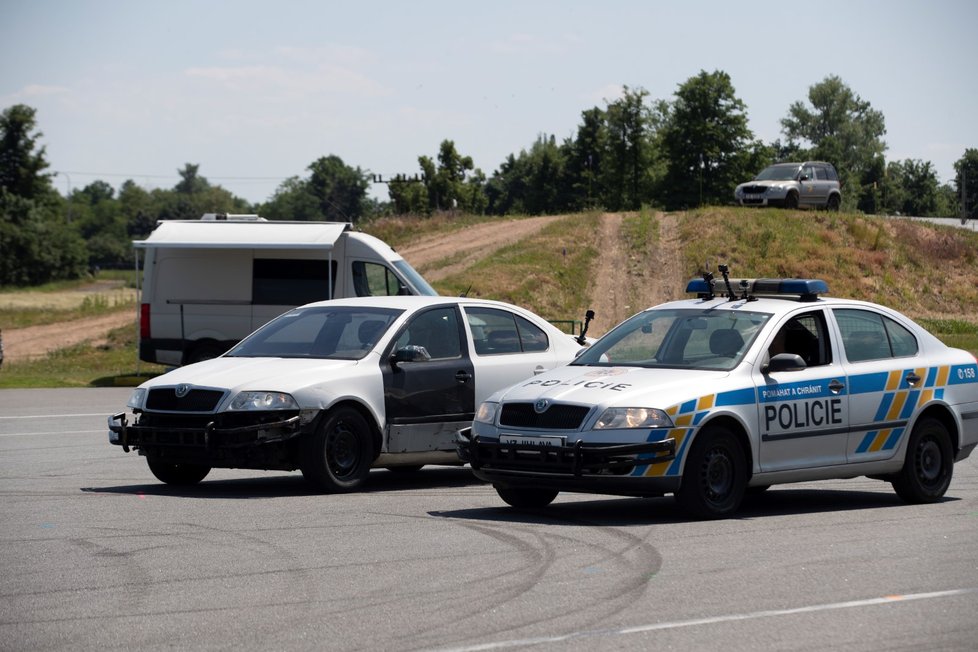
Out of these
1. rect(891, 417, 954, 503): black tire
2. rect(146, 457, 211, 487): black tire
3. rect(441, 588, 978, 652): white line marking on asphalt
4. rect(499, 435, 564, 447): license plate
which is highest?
rect(499, 435, 564, 447): license plate

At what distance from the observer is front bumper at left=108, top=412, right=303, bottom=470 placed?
1058 cm

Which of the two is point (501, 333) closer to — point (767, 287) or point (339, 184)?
point (767, 287)

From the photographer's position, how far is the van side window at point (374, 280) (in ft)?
77.7

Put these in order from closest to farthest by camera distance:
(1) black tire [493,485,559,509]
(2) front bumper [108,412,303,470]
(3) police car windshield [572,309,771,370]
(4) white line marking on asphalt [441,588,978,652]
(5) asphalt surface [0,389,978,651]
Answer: (4) white line marking on asphalt [441,588,978,652], (5) asphalt surface [0,389,978,651], (3) police car windshield [572,309,771,370], (1) black tire [493,485,559,509], (2) front bumper [108,412,303,470]

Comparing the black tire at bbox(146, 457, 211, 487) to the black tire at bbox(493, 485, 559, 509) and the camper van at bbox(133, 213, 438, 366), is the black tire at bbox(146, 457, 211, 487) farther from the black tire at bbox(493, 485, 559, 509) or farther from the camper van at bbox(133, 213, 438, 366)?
the camper van at bbox(133, 213, 438, 366)

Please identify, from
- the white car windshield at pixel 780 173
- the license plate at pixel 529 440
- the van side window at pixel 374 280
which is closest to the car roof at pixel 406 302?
the license plate at pixel 529 440

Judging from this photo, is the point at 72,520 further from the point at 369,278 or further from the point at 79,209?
the point at 79,209

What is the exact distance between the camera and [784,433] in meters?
10.1

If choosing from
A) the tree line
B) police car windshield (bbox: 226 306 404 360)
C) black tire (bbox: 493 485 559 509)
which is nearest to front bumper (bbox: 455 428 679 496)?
black tire (bbox: 493 485 559 509)

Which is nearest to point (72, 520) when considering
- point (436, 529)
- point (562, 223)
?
point (436, 529)

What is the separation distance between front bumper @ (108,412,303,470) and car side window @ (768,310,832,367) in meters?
3.81

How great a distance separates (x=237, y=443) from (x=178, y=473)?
132cm

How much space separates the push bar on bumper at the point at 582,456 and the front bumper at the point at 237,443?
73.6 inches

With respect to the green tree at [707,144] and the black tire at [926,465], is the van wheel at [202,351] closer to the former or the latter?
the black tire at [926,465]
